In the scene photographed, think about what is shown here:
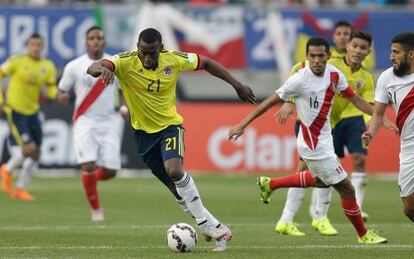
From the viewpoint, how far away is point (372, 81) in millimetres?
16000

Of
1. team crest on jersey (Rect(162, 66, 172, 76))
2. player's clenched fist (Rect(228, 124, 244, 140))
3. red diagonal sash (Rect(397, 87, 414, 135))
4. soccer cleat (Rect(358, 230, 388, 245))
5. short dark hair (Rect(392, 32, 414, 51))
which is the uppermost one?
short dark hair (Rect(392, 32, 414, 51))

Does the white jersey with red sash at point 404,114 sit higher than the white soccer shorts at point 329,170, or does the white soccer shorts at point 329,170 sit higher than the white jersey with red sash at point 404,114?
the white jersey with red sash at point 404,114

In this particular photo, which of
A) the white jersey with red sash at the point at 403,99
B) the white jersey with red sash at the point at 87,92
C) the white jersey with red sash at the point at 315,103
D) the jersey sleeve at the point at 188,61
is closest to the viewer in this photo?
the white jersey with red sash at the point at 403,99

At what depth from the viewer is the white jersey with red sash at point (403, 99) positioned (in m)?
11.9

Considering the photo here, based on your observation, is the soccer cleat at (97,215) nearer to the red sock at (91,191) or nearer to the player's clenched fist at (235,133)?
the red sock at (91,191)

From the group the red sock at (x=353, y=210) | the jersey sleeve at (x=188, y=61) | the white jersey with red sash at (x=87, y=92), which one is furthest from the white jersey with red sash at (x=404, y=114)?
the white jersey with red sash at (x=87, y=92)

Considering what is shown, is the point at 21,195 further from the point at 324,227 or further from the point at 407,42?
the point at 407,42

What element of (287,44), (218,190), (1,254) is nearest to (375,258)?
(1,254)

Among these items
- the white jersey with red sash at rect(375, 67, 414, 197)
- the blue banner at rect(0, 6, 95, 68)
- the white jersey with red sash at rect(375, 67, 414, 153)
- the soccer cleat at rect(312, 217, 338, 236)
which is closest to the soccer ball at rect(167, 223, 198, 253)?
the white jersey with red sash at rect(375, 67, 414, 197)

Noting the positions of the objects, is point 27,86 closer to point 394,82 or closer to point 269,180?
point 269,180

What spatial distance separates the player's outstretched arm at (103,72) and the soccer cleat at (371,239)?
3.68 m

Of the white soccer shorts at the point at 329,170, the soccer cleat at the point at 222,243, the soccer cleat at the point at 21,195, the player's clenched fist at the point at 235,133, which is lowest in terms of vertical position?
the soccer cleat at the point at 21,195

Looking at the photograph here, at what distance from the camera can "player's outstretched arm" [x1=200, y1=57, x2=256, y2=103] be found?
484 inches

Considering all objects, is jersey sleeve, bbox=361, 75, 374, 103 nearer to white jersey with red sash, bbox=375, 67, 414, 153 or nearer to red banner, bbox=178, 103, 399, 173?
white jersey with red sash, bbox=375, 67, 414, 153
